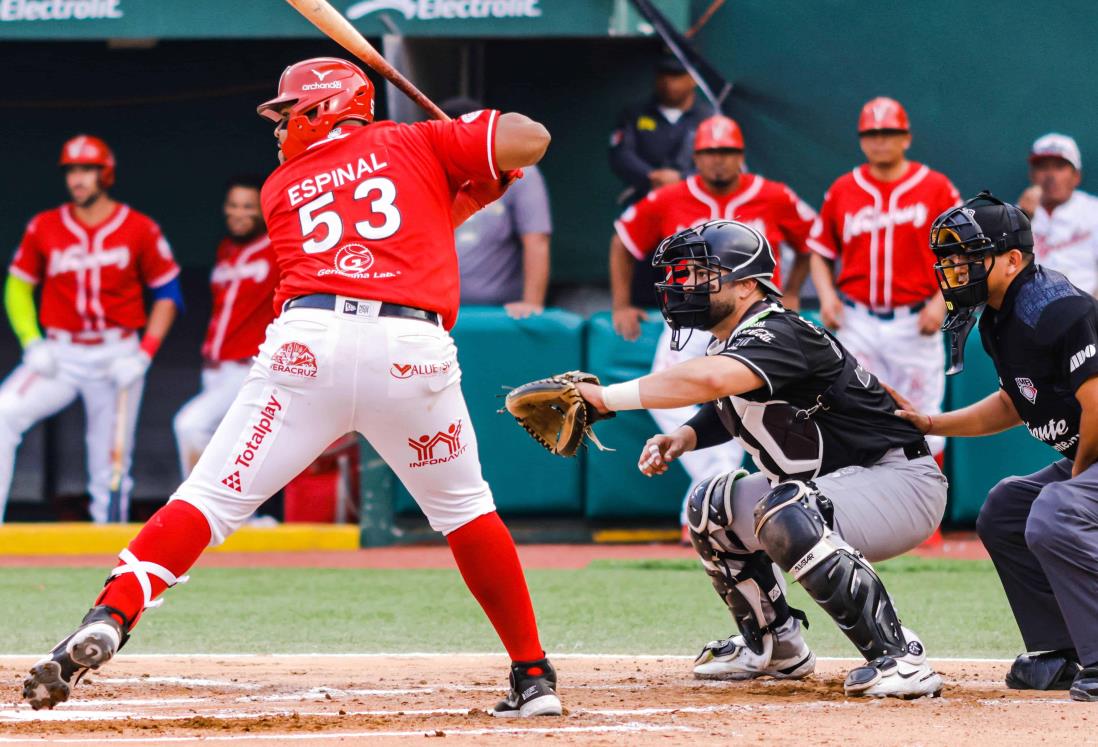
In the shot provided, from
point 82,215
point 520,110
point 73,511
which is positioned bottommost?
point 73,511

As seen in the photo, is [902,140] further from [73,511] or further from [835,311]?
[73,511]

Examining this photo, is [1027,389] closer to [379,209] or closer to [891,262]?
[379,209]

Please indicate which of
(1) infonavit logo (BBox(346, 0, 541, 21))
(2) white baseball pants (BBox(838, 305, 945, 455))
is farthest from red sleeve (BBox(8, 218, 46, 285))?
(2) white baseball pants (BBox(838, 305, 945, 455))

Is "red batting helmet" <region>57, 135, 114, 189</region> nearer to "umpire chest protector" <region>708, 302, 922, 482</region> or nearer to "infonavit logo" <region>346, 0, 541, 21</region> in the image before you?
"infonavit logo" <region>346, 0, 541, 21</region>

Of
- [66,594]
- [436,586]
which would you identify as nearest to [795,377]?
[436,586]

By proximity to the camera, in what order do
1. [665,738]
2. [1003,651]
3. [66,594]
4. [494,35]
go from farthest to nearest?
1. [494,35]
2. [66,594]
3. [1003,651]
4. [665,738]

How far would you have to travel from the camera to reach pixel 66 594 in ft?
22.9

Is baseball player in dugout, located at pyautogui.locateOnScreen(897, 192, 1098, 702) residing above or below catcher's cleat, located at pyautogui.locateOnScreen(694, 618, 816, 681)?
above

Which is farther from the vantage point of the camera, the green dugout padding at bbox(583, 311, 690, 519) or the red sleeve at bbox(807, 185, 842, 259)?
the green dugout padding at bbox(583, 311, 690, 519)

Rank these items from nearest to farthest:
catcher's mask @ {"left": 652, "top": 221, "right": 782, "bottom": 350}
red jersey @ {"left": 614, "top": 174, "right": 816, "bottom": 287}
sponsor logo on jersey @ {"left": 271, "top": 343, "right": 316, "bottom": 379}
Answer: sponsor logo on jersey @ {"left": 271, "top": 343, "right": 316, "bottom": 379}, catcher's mask @ {"left": 652, "top": 221, "right": 782, "bottom": 350}, red jersey @ {"left": 614, "top": 174, "right": 816, "bottom": 287}

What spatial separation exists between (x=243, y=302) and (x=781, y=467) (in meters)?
5.21

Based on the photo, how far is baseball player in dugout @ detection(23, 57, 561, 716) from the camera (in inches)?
155

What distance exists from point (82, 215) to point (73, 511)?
6.32ft

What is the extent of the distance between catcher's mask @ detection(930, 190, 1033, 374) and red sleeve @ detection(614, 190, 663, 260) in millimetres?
4092
